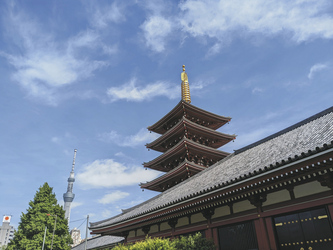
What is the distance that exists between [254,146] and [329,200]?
938 cm

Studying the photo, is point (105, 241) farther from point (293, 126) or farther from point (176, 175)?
point (293, 126)

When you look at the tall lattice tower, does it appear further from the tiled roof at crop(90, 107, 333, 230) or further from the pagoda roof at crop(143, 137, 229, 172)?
the tiled roof at crop(90, 107, 333, 230)

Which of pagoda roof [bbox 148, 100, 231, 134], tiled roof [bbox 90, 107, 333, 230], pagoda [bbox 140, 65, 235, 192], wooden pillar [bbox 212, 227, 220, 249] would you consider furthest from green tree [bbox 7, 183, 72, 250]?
wooden pillar [bbox 212, 227, 220, 249]

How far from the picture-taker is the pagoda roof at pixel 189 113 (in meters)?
29.7

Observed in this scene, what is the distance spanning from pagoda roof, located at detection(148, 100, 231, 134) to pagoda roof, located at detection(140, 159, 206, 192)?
694 centimetres

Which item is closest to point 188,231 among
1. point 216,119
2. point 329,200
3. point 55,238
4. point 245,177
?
point 245,177

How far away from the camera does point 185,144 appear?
26.4 m

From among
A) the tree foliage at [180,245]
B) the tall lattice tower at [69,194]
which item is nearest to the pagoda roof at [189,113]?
the tree foliage at [180,245]

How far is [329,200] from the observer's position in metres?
8.02

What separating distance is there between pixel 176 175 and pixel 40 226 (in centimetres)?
2018

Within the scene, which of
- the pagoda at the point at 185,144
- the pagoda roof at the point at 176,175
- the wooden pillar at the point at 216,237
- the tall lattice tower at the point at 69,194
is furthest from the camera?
the tall lattice tower at the point at 69,194

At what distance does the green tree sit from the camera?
103ft

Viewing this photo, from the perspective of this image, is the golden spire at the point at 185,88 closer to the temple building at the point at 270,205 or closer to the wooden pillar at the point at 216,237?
the temple building at the point at 270,205

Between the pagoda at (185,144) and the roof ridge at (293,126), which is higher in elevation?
the pagoda at (185,144)
